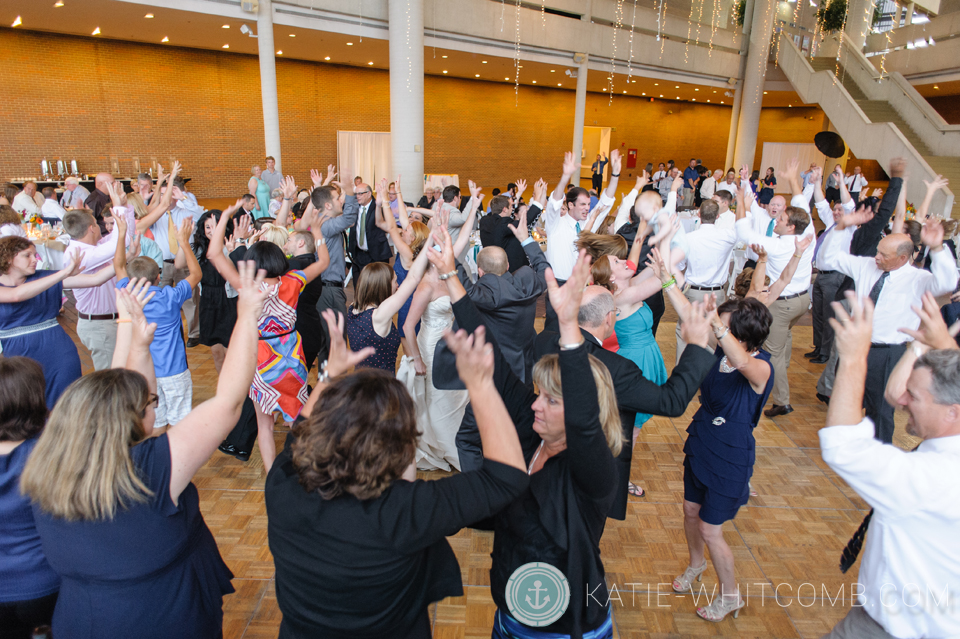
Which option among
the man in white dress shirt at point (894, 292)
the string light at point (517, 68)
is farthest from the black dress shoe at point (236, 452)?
the string light at point (517, 68)

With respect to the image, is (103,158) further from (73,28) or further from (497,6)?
(497,6)

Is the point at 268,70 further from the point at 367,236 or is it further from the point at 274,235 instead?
the point at 274,235

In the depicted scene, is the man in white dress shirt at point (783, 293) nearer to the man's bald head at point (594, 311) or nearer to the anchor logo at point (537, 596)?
the man's bald head at point (594, 311)

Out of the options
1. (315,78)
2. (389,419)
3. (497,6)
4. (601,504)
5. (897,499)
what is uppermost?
(497,6)

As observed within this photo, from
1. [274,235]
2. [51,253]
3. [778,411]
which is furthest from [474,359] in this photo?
[51,253]

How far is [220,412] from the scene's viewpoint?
1.43 metres

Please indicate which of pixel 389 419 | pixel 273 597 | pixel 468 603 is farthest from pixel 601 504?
pixel 273 597

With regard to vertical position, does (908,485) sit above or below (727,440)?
above

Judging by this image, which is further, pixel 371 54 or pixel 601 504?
pixel 371 54

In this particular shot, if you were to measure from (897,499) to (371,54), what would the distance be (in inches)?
653

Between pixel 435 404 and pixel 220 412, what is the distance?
2046 millimetres

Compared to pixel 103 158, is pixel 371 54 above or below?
above

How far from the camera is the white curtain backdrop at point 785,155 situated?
77.1ft

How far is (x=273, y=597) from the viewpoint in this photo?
8.19 ft
